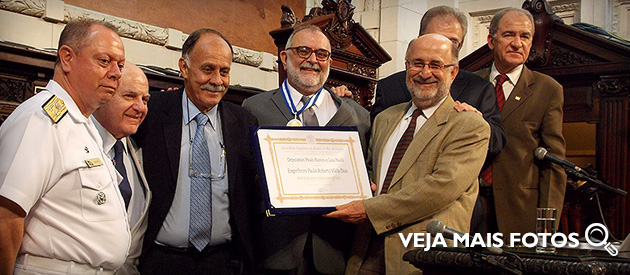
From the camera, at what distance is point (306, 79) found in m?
3.42

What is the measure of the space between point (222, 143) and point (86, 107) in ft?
3.00

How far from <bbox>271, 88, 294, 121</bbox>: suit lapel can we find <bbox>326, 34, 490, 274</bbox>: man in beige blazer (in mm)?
483

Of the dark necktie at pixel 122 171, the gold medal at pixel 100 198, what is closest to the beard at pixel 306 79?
the dark necktie at pixel 122 171

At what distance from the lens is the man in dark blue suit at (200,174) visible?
290 cm

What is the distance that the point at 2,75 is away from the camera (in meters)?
4.07

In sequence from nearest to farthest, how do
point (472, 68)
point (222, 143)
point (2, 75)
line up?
point (222, 143)
point (2, 75)
point (472, 68)

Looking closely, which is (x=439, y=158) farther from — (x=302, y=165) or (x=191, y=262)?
(x=191, y=262)

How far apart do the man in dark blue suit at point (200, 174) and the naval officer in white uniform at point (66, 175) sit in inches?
21.4

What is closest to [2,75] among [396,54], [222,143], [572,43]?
[222,143]

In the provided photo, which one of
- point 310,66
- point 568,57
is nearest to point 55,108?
point 310,66

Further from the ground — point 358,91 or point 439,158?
point 358,91

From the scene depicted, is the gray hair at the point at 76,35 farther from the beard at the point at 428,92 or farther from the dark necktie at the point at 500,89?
the dark necktie at the point at 500,89

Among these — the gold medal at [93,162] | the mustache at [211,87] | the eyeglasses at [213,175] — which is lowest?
the eyeglasses at [213,175]

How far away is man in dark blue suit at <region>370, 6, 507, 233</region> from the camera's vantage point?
330 centimetres
